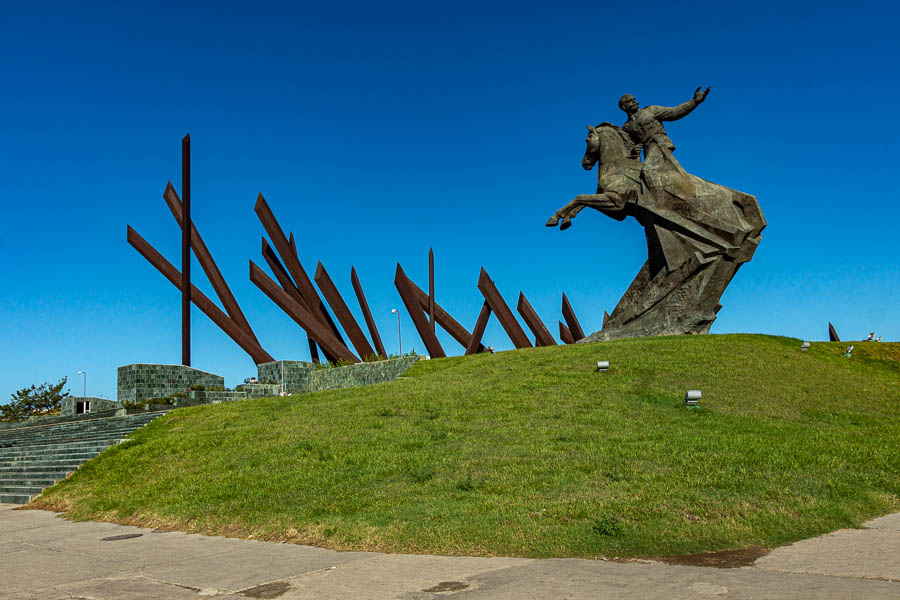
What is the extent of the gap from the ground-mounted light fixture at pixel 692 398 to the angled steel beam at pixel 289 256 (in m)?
19.7

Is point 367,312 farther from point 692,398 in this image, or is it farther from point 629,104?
point 692,398

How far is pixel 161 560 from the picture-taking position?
6285 mm

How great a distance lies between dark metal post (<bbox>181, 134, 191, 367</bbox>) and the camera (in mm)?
24484

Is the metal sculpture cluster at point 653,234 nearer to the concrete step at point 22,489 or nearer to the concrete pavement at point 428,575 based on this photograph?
the concrete step at point 22,489

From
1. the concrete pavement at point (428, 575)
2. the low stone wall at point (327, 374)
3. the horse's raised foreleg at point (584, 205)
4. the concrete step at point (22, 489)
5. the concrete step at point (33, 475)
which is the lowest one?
the concrete pavement at point (428, 575)

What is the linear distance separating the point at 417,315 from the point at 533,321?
930 centimetres

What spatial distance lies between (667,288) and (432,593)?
18.7m

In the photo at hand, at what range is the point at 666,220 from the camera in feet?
71.2

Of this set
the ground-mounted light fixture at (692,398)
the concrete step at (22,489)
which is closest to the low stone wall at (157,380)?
the concrete step at (22,489)

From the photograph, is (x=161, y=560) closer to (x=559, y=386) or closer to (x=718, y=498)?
(x=718, y=498)

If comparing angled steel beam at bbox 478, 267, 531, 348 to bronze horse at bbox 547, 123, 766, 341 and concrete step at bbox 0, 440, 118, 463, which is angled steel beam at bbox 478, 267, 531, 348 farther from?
concrete step at bbox 0, 440, 118, 463

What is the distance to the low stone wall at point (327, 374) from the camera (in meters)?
22.6

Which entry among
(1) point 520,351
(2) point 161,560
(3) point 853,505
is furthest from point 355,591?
(1) point 520,351

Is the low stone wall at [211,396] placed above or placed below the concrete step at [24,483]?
above
